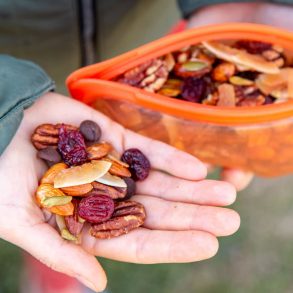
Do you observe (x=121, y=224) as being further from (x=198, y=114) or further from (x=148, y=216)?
(x=198, y=114)

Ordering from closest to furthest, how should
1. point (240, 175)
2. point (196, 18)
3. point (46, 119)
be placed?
point (46, 119), point (240, 175), point (196, 18)

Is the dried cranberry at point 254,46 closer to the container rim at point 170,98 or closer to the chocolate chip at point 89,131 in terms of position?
the container rim at point 170,98

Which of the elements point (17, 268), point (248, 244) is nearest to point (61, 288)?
point (17, 268)

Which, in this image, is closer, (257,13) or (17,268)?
(257,13)

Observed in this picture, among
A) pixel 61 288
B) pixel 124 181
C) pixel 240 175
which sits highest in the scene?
pixel 124 181

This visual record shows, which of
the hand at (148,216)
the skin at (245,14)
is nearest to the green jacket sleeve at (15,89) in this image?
the hand at (148,216)

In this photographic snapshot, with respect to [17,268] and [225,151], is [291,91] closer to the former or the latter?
[225,151]

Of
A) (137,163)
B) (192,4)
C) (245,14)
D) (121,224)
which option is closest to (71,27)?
(192,4)
